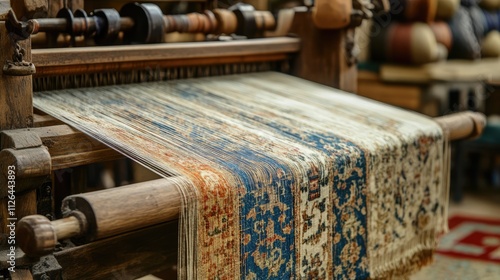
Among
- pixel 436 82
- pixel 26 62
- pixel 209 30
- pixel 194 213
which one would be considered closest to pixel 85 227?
pixel 194 213

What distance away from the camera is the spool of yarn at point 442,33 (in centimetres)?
512

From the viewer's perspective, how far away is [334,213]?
2072 millimetres

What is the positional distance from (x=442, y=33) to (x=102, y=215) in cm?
419

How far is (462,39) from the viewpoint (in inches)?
209

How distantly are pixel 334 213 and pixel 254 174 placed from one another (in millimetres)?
408

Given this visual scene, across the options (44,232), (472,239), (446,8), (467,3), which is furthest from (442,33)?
(44,232)

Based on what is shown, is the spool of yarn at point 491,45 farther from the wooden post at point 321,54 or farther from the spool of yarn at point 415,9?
the wooden post at point 321,54

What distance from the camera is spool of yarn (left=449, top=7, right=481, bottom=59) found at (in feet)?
17.4

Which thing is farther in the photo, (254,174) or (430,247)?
(430,247)

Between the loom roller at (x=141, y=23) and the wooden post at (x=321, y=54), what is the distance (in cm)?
24

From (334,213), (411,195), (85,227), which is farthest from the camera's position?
(411,195)

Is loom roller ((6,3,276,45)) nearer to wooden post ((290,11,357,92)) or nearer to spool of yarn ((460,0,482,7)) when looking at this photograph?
wooden post ((290,11,357,92))

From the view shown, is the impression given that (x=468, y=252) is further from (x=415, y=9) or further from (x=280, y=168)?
(x=280, y=168)

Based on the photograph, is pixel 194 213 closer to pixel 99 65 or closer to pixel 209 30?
pixel 99 65
